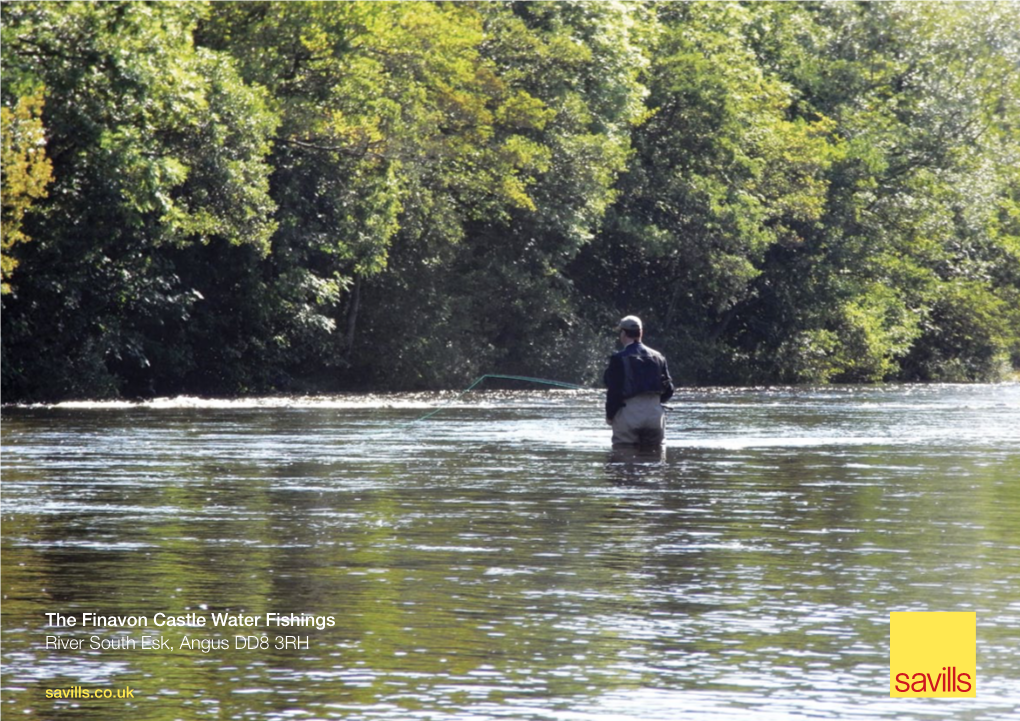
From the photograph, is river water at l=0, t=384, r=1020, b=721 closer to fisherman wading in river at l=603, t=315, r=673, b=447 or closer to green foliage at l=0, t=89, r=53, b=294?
fisherman wading in river at l=603, t=315, r=673, b=447

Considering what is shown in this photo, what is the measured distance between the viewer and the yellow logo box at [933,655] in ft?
26.5

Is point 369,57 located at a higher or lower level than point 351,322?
higher

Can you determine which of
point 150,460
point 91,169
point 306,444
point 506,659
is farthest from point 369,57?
point 506,659

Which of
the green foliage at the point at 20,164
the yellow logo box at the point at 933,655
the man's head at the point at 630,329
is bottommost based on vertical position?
the yellow logo box at the point at 933,655

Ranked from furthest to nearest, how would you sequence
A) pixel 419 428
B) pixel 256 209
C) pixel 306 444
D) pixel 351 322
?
pixel 351 322 → pixel 256 209 → pixel 419 428 → pixel 306 444

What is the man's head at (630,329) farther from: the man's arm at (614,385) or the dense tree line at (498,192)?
the dense tree line at (498,192)

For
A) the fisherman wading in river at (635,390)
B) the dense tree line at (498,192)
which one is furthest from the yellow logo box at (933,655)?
the dense tree line at (498,192)

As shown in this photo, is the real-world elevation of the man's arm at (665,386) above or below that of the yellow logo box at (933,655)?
above

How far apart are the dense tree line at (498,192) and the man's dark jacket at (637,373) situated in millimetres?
15219

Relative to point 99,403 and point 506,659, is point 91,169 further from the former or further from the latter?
point 506,659

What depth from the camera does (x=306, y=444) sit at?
80.9 feet

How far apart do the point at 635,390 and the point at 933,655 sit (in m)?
11.0

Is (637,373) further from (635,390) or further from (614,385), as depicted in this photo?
(614,385)

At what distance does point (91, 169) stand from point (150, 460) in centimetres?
1790
